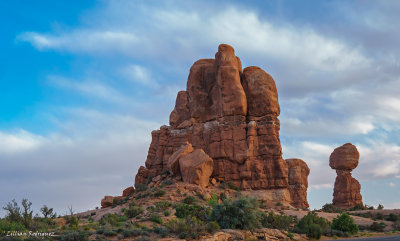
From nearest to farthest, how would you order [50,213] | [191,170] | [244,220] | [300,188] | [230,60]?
[244,220], [50,213], [191,170], [230,60], [300,188]

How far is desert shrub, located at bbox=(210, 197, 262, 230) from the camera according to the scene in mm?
24969

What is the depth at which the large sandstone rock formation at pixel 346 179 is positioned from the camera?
62875mm

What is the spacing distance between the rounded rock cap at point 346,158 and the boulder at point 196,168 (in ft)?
96.9

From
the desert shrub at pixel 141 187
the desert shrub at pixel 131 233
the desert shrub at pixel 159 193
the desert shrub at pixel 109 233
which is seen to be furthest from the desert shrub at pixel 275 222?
the desert shrub at pixel 141 187

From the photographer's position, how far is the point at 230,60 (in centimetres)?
5222

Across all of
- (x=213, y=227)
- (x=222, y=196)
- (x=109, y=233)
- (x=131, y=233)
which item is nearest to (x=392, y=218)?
(x=222, y=196)

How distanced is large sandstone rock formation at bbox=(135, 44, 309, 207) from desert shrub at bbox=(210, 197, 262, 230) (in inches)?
812

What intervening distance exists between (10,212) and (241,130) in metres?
30.3

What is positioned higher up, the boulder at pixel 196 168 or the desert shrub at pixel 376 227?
the boulder at pixel 196 168

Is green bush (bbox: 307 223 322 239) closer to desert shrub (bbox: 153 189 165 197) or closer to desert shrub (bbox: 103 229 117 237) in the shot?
desert shrub (bbox: 103 229 117 237)

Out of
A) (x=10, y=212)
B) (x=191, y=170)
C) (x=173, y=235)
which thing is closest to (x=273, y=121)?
(x=191, y=170)

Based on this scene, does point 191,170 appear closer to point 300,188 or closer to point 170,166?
point 170,166

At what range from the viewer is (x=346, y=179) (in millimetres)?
63688

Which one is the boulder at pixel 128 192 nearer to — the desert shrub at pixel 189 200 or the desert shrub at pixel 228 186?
the desert shrub at pixel 228 186
